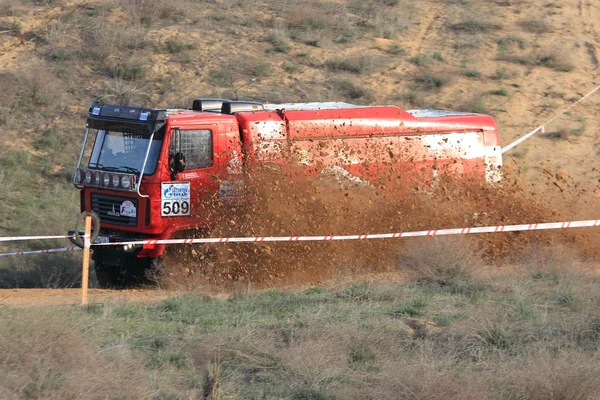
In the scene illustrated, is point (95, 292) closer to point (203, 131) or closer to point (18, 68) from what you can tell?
point (203, 131)

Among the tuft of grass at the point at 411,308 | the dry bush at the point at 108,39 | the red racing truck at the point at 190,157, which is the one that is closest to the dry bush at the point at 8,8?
the dry bush at the point at 108,39

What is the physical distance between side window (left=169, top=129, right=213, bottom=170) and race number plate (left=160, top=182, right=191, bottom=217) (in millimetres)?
297

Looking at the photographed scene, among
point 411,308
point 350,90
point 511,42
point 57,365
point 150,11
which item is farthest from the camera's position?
point 511,42

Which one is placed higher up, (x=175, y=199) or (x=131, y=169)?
(x=131, y=169)

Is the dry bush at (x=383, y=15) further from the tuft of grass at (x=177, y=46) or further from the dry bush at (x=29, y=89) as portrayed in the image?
the dry bush at (x=29, y=89)

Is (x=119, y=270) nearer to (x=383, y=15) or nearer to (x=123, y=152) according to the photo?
(x=123, y=152)

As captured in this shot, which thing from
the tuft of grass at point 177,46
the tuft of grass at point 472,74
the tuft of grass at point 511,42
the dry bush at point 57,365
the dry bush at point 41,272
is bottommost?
the dry bush at point 41,272

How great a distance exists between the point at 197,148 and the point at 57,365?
19.5ft

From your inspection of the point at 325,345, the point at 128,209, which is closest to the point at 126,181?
→ the point at 128,209

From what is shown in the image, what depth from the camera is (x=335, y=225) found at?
11.8 metres

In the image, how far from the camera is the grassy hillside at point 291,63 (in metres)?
20.7

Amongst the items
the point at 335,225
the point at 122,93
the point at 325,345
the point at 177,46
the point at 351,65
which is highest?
the point at 177,46

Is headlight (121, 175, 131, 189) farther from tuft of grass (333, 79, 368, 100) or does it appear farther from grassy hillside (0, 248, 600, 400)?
tuft of grass (333, 79, 368, 100)

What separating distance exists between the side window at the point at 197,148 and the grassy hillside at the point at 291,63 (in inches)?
287
